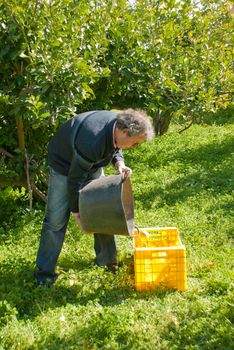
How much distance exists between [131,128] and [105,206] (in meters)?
0.61

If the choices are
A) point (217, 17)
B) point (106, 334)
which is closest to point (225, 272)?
point (106, 334)

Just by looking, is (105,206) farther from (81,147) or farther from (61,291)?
(61,291)

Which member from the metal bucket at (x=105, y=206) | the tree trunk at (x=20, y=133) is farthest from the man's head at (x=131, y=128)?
the tree trunk at (x=20, y=133)

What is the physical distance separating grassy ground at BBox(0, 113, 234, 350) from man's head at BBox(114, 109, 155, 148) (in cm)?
123

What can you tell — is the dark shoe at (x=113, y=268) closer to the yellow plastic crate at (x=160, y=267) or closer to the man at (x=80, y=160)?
the man at (x=80, y=160)

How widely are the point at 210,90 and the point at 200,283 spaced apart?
2883 mm

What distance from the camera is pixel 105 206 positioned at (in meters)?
3.18

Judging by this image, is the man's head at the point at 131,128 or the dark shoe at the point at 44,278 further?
the dark shoe at the point at 44,278

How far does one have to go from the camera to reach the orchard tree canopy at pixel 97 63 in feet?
13.0

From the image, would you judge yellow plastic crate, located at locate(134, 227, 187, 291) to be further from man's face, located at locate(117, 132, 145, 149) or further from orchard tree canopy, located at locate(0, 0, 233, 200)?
orchard tree canopy, located at locate(0, 0, 233, 200)

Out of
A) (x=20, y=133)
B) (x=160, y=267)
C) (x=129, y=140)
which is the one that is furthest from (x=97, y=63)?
(x=160, y=267)

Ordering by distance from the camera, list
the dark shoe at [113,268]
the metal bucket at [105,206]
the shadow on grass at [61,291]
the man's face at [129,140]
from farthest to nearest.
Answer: the dark shoe at [113,268]
the shadow on grass at [61,291]
the metal bucket at [105,206]
the man's face at [129,140]

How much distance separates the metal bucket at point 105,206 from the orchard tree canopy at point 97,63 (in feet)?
3.46

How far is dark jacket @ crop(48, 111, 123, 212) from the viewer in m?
3.00
